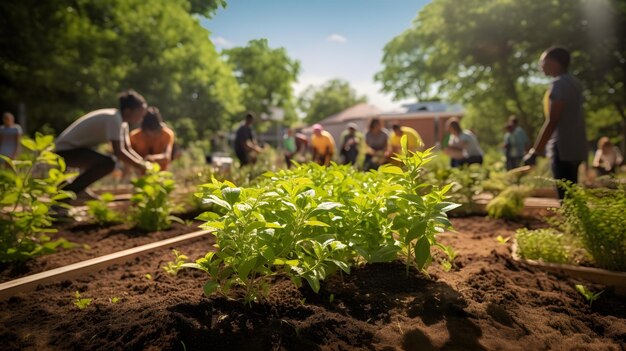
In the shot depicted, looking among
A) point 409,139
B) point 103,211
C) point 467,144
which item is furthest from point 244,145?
point 467,144

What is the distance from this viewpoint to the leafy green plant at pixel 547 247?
2721 mm

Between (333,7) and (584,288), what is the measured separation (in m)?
2.97

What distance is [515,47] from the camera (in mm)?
14773

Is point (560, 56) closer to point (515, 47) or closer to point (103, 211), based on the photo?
point (103, 211)

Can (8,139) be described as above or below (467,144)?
above

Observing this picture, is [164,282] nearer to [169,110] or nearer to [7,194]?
[7,194]

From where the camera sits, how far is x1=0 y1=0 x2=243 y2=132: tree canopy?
10867 mm

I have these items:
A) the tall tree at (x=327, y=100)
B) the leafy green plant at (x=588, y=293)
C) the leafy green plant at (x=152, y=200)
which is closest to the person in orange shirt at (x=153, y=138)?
the leafy green plant at (x=152, y=200)

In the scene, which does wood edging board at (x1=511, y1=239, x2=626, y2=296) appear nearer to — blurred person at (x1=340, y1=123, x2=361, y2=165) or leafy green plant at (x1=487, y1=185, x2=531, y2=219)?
leafy green plant at (x1=487, y1=185, x2=531, y2=219)

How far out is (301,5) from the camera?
3326mm

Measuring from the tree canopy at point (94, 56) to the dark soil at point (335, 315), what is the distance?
8240 millimetres

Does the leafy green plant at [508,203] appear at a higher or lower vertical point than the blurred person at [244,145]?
lower

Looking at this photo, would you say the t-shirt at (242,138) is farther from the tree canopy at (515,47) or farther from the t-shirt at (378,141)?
the tree canopy at (515,47)

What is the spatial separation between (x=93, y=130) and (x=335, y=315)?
4.34 m
